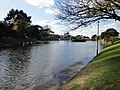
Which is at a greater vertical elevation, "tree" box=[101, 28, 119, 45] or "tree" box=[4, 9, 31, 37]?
"tree" box=[4, 9, 31, 37]

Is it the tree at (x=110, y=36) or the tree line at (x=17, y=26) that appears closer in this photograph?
the tree at (x=110, y=36)

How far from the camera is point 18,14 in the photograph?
138m

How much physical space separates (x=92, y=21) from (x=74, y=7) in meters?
1.61

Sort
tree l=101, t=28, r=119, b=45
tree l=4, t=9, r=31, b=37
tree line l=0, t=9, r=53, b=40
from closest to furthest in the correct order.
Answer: tree l=101, t=28, r=119, b=45 < tree line l=0, t=9, r=53, b=40 < tree l=4, t=9, r=31, b=37

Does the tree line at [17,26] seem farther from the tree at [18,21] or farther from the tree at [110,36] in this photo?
the tree at [110,36]

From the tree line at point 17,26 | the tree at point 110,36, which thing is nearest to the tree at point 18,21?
the tree line at point 17,26

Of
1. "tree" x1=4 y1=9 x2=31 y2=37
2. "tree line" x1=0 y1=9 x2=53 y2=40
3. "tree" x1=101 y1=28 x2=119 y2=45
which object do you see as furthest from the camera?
"tree" x1=4 y1=9 x2=31 y2=37

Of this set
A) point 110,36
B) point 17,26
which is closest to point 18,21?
point 17,26

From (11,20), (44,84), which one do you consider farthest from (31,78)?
(11,20)

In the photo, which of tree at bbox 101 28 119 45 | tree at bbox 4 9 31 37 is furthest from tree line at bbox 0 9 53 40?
tree at bbox 101 28 119 45

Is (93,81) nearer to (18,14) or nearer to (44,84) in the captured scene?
(44,84)

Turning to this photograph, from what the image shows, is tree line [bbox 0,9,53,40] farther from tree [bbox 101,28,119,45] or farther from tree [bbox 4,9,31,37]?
tree [bbox 101,28,119,45]

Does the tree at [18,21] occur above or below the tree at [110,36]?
above

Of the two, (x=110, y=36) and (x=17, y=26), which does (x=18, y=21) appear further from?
(x=110, y=36)
